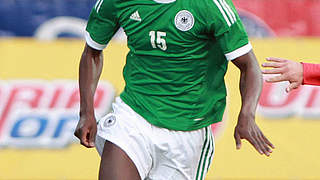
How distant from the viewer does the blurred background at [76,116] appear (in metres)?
8.69

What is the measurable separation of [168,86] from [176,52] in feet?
0.75

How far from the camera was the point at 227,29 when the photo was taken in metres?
5.14

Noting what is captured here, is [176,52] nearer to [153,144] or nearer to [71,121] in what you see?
[153,144]

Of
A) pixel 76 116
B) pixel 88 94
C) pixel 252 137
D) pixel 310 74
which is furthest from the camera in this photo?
pixel 76 116

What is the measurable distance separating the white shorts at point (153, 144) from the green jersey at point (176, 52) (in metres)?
0.06

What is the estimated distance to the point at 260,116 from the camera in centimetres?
894

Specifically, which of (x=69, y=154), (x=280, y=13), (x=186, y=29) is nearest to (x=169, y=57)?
(x=186, y=29)

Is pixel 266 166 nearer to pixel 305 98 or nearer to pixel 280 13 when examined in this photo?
pixel 305 98

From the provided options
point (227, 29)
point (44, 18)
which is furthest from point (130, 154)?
point (44, 18)

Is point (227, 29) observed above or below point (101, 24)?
above

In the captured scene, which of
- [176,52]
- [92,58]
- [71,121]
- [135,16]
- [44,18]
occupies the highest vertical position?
[135,16]

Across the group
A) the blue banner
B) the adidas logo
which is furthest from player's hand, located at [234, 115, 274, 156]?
the blue banner

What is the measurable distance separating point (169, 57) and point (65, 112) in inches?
144

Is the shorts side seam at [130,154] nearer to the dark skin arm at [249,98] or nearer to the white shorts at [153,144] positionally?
the white shorts at [153,144]
